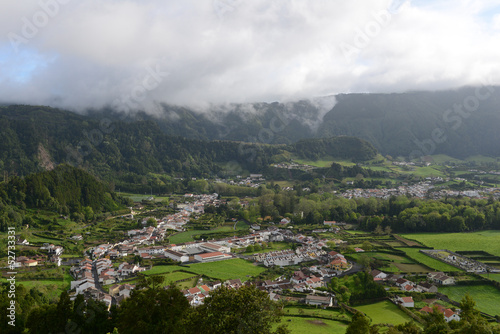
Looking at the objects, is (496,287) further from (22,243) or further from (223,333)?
(22,243)

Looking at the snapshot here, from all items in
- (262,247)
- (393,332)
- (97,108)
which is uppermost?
(97,108)

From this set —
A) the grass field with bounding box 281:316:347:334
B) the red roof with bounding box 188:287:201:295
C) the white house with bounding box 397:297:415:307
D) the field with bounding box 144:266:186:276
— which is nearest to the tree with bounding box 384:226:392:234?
the white house with bounding box 397:297:415:307

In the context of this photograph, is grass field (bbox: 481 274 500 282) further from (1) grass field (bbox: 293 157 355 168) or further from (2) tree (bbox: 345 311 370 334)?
(1) grass field (bbox: 293 157 355 168)

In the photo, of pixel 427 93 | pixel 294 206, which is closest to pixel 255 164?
pixel 294 206

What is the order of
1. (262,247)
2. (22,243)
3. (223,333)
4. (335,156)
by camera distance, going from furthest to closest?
(335,156) < (262,247) < (22,243) < (223,333)

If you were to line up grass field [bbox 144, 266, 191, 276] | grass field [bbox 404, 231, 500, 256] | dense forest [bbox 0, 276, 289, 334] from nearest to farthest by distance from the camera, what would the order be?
dense forest [bbox 0, 276, 289, 334] < grass field [bbox 144, 266, 191, 276] < grass field [bbox 404, 231, 500, 256]

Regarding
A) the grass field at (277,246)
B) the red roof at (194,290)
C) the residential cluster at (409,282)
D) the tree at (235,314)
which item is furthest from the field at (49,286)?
the residential cluster at (409,282)
